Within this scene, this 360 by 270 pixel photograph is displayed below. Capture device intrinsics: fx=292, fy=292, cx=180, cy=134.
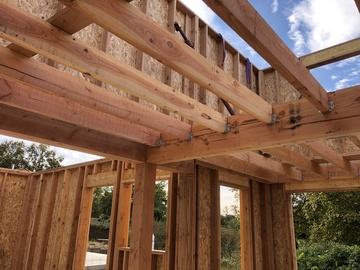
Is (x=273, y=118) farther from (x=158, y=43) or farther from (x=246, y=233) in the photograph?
(x=246, y=233)

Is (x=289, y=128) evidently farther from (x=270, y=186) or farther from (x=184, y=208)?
(x=270, y=186)

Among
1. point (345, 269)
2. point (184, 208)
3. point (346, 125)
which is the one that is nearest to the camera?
point (346, 125)

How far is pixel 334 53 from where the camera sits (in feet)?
13.6

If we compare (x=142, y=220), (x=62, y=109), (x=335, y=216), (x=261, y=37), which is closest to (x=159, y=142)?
(x=142, y=220)

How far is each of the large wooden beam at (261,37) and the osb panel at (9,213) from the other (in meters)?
8.66

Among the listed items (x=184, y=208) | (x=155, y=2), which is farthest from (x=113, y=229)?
(x=155, y=2)

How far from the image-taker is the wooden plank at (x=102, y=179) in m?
6.30

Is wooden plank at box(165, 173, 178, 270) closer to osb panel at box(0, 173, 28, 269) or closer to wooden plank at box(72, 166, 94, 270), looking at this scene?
wooden plank at box(72, 166, 94, 270)

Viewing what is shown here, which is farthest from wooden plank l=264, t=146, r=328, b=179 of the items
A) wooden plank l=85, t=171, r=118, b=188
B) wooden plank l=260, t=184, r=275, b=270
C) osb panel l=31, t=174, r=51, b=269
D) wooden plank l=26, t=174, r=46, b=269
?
wooden plank l=26, t=174, r=46, b=269

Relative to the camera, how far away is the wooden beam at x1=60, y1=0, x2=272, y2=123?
1.30m

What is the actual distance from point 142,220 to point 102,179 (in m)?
3.38

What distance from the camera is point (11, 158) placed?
21.9m

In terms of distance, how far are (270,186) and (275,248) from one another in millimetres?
1239

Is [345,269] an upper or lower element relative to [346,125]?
lower
